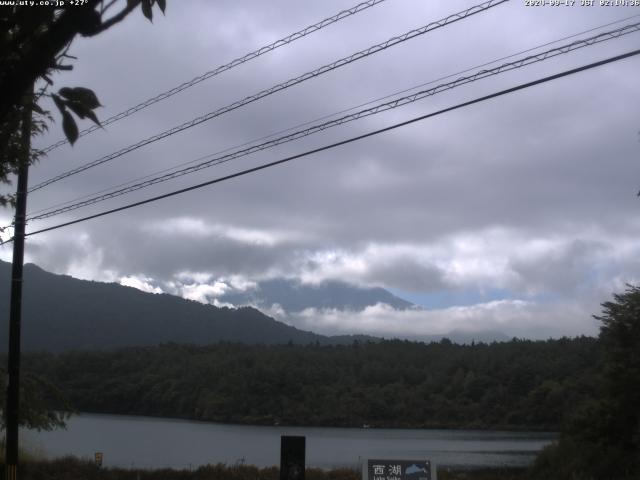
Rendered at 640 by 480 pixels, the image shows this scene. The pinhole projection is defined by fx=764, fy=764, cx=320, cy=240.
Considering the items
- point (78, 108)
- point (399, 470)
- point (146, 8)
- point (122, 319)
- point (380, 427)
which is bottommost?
point (380, 427)

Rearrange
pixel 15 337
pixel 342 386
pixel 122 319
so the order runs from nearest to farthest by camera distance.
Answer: pixel 15 337, pixel 342 386, pixel 122 319

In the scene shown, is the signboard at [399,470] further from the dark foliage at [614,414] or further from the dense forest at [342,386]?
the dense forest at [342,386]

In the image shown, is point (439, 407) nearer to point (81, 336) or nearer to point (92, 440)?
point (92, 440)

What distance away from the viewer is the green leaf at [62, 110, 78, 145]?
386 centimetres

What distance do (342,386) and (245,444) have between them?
75.2ft

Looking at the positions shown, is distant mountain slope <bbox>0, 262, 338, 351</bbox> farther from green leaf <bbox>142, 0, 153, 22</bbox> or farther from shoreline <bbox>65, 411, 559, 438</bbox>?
green leaf <bbox>142, 0, 153, 22</bbox>

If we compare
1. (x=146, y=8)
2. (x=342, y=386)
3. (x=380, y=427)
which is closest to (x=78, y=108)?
(x=146, y=8)

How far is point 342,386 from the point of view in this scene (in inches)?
2717

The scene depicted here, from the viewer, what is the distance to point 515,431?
63656 mm

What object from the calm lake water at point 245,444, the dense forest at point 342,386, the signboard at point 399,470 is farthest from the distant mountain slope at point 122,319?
the signboard at point 399,470

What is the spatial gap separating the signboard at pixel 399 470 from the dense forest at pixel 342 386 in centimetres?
4846

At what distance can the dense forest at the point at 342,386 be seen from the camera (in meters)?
61.4

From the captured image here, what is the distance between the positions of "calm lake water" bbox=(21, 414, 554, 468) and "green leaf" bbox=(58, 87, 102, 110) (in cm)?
2479

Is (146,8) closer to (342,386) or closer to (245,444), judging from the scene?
(245,444)
